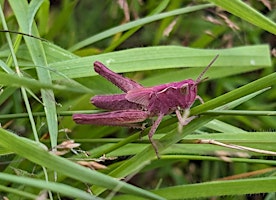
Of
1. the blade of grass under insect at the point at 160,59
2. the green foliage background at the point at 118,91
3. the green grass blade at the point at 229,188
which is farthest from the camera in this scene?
the blade of grass under insect at the point at 160,59

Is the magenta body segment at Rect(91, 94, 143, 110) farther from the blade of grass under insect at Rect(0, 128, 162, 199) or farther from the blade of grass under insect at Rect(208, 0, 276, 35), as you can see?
the blade of grass under insect at Rect(208, 0, 276, 35)

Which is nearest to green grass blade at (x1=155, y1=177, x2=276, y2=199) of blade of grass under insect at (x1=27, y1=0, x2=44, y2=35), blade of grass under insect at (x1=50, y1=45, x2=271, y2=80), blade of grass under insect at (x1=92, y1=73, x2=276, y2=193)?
blade of grass under insect at (x1=92, y1=73, x2=276, y2=193)

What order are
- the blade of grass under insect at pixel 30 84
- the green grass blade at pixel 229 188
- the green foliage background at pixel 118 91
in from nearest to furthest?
the blade of grass under insect at pixel 30 84 → the green foliage background at pixel 118 91 → the green grass blade at pixel 229 188

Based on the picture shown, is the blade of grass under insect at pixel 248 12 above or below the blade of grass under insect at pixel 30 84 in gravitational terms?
above

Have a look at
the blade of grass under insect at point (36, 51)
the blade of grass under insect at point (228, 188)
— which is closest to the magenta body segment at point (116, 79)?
the blade of grass under insect at point (36, 51)

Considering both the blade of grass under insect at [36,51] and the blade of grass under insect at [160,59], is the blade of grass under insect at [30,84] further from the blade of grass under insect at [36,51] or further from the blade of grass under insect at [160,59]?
the blade of grass under insect at [160,59]

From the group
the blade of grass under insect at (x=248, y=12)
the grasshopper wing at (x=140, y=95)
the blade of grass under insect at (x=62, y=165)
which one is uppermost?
the blade of grass under insect at (x=248, y=12)

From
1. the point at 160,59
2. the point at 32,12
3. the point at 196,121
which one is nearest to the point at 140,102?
the point at 196,121

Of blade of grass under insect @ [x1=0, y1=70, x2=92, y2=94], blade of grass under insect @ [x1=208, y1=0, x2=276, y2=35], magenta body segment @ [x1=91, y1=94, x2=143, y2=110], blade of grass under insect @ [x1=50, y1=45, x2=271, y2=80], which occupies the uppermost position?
blade of grass under insect @ [x1=208, y1=0, x2=276, y2=35]

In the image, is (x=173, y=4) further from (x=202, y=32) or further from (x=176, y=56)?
(x=176, y=56)
